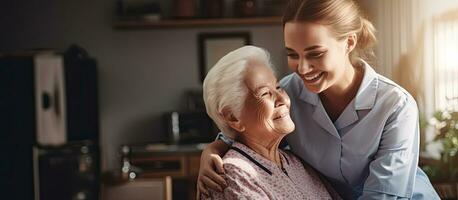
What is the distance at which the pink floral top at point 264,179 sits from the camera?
1.60 metres

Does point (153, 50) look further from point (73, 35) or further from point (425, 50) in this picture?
point (425, 50)

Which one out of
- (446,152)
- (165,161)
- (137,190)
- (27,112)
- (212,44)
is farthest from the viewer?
(212,44)

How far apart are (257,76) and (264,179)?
9.5 inches

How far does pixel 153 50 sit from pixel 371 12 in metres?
1.90

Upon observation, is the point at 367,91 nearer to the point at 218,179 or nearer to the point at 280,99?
the point at 280,99

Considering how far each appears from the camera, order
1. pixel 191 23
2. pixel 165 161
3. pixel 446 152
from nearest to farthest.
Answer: pixel 446 152 < pixel 165 161 < pixel 191 23

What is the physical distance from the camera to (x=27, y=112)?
5117 millimetres

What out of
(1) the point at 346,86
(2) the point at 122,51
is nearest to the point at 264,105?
(1) the point at 346,86

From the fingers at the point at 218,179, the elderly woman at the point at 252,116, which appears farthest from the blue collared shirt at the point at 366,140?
the fingers at the point at 218,179

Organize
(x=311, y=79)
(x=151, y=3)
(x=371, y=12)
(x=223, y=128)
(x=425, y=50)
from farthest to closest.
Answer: (x=151, y=3) → (x=371, y=12) → (x=425, y=50) → (x=223, y=128) → (x=311, y=79)

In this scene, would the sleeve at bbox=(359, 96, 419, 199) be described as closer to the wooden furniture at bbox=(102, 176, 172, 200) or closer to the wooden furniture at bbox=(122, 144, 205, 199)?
the wooden furniture at bbox=(102, 176, 172, 200)

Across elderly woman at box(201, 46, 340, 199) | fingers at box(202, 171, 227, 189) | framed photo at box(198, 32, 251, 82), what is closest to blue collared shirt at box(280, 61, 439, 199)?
elderly woman at box(201, 46, 340, 199)

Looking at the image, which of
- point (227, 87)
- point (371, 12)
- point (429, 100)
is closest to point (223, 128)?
point (227, 87)

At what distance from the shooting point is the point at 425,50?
4531 mm
